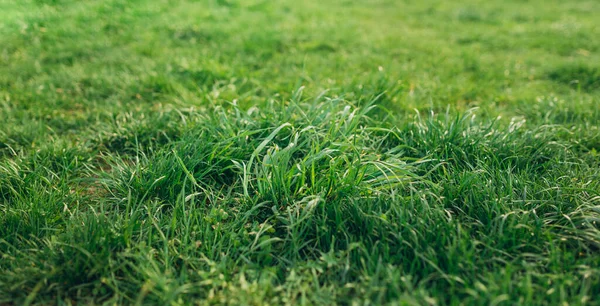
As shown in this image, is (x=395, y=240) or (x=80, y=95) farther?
(x=80, y=95)

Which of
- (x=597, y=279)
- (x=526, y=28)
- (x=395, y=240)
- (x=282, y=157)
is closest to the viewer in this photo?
(x=597, y=279)

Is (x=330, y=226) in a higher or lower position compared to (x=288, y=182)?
lower

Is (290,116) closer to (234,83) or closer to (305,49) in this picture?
(234,83)

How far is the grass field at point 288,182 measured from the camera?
1.92m

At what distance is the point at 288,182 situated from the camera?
234 centimetres

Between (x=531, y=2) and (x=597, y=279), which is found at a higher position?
(x=531, y=2)

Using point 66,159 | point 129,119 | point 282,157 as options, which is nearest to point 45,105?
point 129,119

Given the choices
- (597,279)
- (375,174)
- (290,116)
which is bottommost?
(597,279)

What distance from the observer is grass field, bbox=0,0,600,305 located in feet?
6.30

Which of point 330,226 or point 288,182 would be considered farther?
point 288,182

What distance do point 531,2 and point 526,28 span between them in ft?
8.46

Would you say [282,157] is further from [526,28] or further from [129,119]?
[526,28]

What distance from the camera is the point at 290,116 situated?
297cm

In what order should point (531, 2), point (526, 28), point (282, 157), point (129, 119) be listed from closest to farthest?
point (282, 157) < point (129, 119) < point (526, 28) < point (531, 2)
